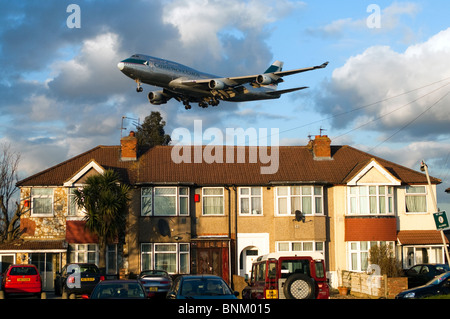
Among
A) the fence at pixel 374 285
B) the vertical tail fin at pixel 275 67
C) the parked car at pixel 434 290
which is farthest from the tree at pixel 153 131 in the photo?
the parked car at pixel 434 290

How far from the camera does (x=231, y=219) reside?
132 feet

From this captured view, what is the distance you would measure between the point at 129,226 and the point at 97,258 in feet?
8.31

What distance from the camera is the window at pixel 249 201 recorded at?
132ft

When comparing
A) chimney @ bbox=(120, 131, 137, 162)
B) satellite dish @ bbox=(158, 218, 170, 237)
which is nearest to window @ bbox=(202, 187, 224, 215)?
satellite dish @ bbox=(158, 218, 170, 237)

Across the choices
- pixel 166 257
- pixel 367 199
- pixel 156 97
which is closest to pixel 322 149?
pixel 367 199

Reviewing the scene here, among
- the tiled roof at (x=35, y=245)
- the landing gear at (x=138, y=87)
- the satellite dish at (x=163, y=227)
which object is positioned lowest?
the tiled roof at (x=35, y=245)

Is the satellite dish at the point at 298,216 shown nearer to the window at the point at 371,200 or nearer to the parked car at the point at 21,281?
the window at the point at 371,200

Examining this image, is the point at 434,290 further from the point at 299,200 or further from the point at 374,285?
the point at 299,200

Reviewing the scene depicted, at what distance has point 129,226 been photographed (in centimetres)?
3934

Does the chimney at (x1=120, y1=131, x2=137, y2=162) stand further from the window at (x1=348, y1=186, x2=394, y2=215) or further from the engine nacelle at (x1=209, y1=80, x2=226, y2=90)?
the window at (x1=348, y1=186, x2=394, y2=215)

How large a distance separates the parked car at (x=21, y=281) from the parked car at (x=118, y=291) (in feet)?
42.5

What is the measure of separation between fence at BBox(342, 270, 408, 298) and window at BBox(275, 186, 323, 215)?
4.56 m

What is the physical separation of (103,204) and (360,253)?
14.7 meters
